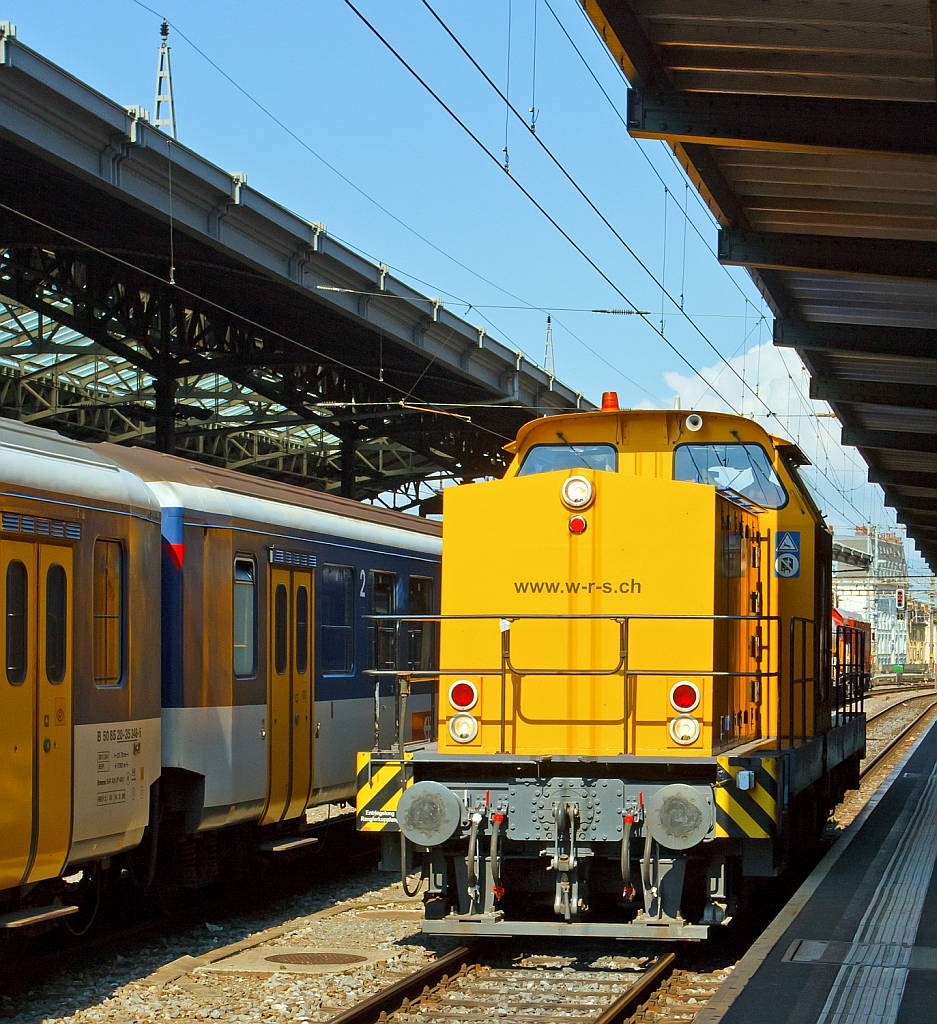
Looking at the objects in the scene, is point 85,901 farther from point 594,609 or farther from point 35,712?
point 594,609

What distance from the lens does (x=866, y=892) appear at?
30.7 ft

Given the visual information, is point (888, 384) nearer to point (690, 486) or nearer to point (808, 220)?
point (808, 220)

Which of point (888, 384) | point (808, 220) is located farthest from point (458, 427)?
point (808, 220)

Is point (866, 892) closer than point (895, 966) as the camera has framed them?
No

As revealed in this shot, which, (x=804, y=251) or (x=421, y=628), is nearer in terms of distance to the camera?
(x=804, y=251)

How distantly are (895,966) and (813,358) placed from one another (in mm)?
11318

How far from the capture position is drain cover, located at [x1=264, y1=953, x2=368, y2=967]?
28.7 feet

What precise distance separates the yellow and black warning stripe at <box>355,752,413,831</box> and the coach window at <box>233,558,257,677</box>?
2.24 metres

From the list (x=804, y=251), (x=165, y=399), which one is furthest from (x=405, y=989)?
(x=165, y=399)

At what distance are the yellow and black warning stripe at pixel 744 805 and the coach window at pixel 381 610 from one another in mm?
5495

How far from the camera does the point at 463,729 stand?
28.4 feet

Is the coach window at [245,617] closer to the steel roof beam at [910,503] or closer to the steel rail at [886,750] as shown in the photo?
the steel rail at [886,750]

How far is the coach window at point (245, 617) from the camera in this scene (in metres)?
10.5

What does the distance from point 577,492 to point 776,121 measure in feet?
11.3
